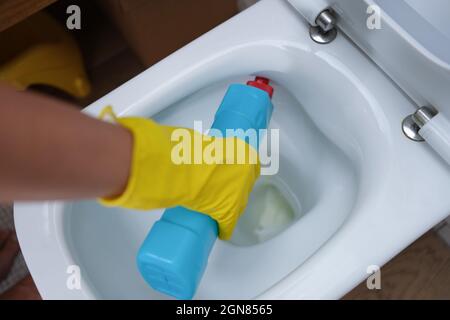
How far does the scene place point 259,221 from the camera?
0.69 metres

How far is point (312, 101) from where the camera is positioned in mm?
611

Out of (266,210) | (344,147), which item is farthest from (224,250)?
(344,147)

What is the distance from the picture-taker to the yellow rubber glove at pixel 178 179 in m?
0.35

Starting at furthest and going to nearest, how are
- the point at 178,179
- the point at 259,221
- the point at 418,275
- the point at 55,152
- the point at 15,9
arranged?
the point at 418,275
the point at 259,221
the point at 15,9
the point at 178,179
the point at 55,152

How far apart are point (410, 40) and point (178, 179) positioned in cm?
25

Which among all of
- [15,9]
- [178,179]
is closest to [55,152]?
[178,179]

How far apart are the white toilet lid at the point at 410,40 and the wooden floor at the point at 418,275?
415mm

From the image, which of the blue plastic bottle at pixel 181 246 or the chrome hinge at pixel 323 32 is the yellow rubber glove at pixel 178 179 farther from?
the chrome hinge at pixel 323 32

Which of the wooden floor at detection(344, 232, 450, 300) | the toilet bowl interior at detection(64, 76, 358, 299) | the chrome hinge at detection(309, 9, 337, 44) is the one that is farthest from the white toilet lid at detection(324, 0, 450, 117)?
the wooden floor at detection(344, 232, 450, 300)

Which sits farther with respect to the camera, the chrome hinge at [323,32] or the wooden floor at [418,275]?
the wooden floor at [418,275]

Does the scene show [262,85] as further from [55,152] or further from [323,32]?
[55,152]

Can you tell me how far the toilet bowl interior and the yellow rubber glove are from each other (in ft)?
0.29

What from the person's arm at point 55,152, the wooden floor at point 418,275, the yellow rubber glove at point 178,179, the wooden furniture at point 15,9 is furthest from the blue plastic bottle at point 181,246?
the wooden floor at point 418,275
